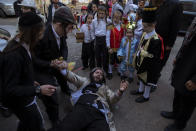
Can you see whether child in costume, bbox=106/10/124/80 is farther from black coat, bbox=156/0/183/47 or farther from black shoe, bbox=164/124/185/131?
black shoe, bbox=164/124/185/131

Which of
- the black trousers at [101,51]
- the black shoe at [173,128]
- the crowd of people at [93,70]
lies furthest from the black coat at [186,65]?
the black trousers at [101,51]

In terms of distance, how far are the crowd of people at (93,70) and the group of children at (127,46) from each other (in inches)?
0.7

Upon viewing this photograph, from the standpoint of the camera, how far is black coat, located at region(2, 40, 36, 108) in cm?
142

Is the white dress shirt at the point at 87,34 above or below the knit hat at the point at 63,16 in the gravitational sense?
below

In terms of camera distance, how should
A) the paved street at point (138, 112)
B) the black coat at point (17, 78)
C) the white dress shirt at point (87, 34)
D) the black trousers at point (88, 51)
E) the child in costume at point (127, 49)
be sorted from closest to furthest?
the black coat at point (17, 78) → the paved street at point (138, 112) → the child in costume at point (127, 49) → the white dress shirt at point (87, 34) → the black trousers at point (88, 51)

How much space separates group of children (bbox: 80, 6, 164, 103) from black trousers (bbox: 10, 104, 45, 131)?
200 cm

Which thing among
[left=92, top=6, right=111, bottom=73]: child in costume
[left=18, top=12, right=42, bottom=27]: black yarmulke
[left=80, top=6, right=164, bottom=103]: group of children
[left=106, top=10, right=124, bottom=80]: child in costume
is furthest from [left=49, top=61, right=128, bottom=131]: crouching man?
[left=92, top=6, right=111, bottom=73]: child in costume

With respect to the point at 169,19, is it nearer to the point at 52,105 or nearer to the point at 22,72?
the point at 52,105

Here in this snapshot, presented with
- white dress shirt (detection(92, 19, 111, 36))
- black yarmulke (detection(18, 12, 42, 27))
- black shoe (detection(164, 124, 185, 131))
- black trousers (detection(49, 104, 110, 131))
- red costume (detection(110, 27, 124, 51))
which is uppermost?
black yarmulke (detection(18, 12, 42, 27))

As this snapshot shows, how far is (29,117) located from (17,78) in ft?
1.72

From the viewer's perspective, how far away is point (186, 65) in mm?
2117

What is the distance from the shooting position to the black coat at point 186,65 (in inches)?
79.1

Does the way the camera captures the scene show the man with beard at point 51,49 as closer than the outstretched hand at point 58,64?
Yes

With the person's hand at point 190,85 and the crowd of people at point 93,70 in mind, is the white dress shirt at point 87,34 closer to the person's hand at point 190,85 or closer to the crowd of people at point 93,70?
the crowd of people at point 93,70
